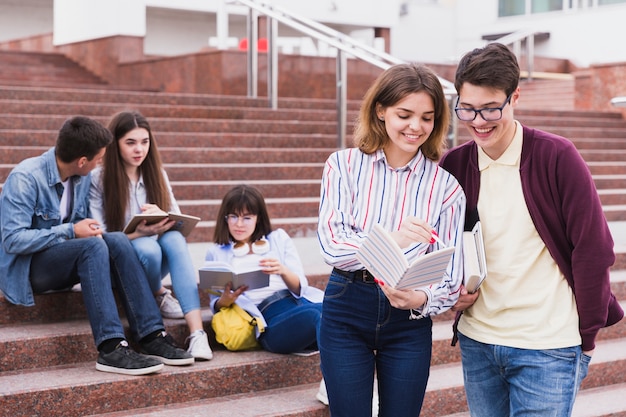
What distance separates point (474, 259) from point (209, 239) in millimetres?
3666

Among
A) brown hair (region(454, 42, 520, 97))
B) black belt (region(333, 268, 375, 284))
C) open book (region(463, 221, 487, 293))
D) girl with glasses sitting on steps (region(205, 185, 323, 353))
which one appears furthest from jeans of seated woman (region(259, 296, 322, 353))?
brown hair (region(454, 42, 520, 97))

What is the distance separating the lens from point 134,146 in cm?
486

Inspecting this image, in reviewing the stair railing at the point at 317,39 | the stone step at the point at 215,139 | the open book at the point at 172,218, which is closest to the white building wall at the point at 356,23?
the stair railing at the point at 317,39

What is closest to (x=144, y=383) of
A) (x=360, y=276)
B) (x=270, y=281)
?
(x=270, y=281)

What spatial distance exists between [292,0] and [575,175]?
58.4 ft

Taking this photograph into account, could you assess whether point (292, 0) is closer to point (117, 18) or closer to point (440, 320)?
point (117, 18)

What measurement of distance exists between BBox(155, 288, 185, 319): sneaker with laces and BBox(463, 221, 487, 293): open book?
7.61ft

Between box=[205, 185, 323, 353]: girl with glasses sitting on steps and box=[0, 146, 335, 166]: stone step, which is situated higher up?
box=[0, 146, 335, 166]: stone step

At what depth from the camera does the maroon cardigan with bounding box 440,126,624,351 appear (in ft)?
8.84

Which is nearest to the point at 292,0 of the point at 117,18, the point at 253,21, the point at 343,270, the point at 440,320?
the point at 117,18

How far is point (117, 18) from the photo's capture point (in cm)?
1508

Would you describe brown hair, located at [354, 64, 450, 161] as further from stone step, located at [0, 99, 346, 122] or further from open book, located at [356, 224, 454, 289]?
stone step, located at [0, 99, 346, 122]

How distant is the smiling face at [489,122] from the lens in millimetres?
2719

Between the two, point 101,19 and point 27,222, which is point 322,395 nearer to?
point 27,222
